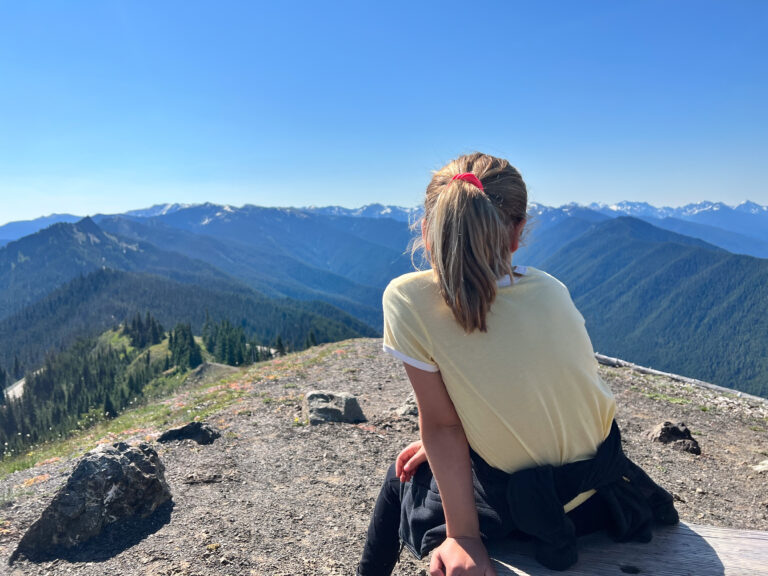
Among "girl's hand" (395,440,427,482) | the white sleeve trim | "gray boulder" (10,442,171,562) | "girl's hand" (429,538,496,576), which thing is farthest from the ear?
"gray boulder" (10,442,171,562)

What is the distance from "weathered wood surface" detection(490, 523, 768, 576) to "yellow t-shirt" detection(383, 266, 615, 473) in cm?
48

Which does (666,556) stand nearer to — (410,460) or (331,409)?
(410,460)

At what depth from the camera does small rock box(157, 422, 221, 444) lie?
10.6 metres

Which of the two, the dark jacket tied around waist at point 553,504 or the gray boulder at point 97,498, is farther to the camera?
the gray boulder at point 97,498

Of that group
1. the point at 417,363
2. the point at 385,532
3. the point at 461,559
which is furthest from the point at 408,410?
the point at 417,363

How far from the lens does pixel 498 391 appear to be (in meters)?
2.30

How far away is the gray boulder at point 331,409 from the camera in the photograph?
11398 mm

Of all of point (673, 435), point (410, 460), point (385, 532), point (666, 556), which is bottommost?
point (673, 435)

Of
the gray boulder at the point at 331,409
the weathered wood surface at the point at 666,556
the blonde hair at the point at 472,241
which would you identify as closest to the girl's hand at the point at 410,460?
the weathered wood surface at the point at 666,556

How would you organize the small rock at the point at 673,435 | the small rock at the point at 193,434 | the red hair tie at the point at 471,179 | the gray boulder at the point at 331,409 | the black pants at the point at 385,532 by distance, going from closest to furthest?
the red hair tie at the point at 471,179 < the black pants at the point at 385,532 < the small rock at the point at 673,435 < the small rock at the point at 193,434 < the gray boulder at the point at 331,409

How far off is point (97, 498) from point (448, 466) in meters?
6.30

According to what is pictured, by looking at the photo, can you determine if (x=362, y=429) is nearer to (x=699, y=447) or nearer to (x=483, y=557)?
(x=699, y=447)

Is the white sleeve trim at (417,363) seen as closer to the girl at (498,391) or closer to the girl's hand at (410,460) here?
the girl at (498,391)

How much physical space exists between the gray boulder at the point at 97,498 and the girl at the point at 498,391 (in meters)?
5.99
